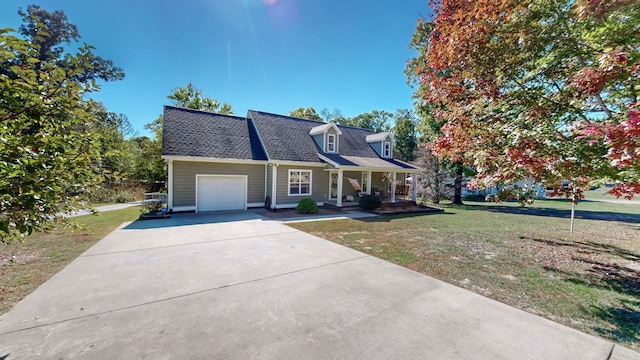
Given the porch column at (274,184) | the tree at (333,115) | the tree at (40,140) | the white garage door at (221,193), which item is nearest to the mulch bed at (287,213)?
the porch column at (274,184)

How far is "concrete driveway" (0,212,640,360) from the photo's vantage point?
2.96 metres

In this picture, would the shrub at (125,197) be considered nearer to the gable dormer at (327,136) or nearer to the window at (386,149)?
the gable dormer at (327,136)

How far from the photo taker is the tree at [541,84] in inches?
132

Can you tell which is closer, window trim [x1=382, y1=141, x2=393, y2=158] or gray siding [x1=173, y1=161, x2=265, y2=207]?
gray siding [x1=173, y1=161, x2=265, y2=207]

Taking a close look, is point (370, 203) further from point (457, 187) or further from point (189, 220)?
point (457, 187)

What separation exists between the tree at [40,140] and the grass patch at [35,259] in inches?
21.3

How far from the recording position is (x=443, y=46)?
199 inches

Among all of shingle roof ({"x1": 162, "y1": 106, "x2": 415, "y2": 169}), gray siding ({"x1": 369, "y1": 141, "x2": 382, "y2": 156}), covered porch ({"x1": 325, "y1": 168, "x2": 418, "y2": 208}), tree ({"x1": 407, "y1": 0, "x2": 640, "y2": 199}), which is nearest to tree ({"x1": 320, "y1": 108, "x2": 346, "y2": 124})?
gray siding ({"x1": 369, "y1": 141, "x2": 382, "y2": 156})

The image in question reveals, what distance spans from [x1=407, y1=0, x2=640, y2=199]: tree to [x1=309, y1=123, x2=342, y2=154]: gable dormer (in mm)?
12537

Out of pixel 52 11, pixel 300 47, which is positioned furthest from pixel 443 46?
pixel 52 11

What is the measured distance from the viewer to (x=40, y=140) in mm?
2467

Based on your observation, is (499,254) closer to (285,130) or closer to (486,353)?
(486,353)

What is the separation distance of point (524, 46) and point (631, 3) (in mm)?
1255

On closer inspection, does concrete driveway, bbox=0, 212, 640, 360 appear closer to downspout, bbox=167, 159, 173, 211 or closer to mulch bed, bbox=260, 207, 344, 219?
mulch bed, bbox=260, 207, 344, 219
